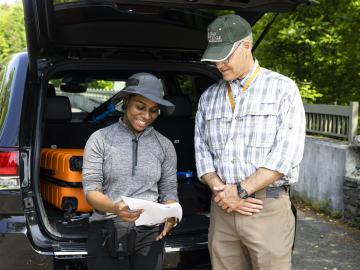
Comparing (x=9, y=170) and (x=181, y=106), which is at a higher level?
(x=181, y=106)

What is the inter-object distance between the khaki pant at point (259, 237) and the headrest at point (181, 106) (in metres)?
1.45

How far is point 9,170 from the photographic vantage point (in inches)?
107

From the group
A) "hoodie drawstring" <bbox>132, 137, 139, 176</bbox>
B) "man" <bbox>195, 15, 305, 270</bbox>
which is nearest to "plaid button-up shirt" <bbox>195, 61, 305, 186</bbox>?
"man" <bbox>195, 15, 305, 270</bbox>

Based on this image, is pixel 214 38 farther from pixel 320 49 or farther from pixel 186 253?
pixel 320 49

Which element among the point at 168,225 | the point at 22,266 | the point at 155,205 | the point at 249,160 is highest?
the point at 249,160

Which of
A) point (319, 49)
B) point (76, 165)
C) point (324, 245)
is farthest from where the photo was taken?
point (319, 49)

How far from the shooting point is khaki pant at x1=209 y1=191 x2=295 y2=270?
2.46 meters

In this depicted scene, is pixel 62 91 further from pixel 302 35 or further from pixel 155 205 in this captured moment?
pixel 302 35

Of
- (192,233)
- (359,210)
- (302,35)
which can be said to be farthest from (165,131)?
(302,35)

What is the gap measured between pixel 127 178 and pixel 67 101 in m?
1.31

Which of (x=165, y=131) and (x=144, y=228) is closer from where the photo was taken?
(x=144, y=228)

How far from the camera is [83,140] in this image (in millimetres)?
3844

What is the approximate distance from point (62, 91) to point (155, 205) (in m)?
2.70

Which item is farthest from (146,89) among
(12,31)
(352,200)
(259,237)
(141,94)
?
(12,31)
